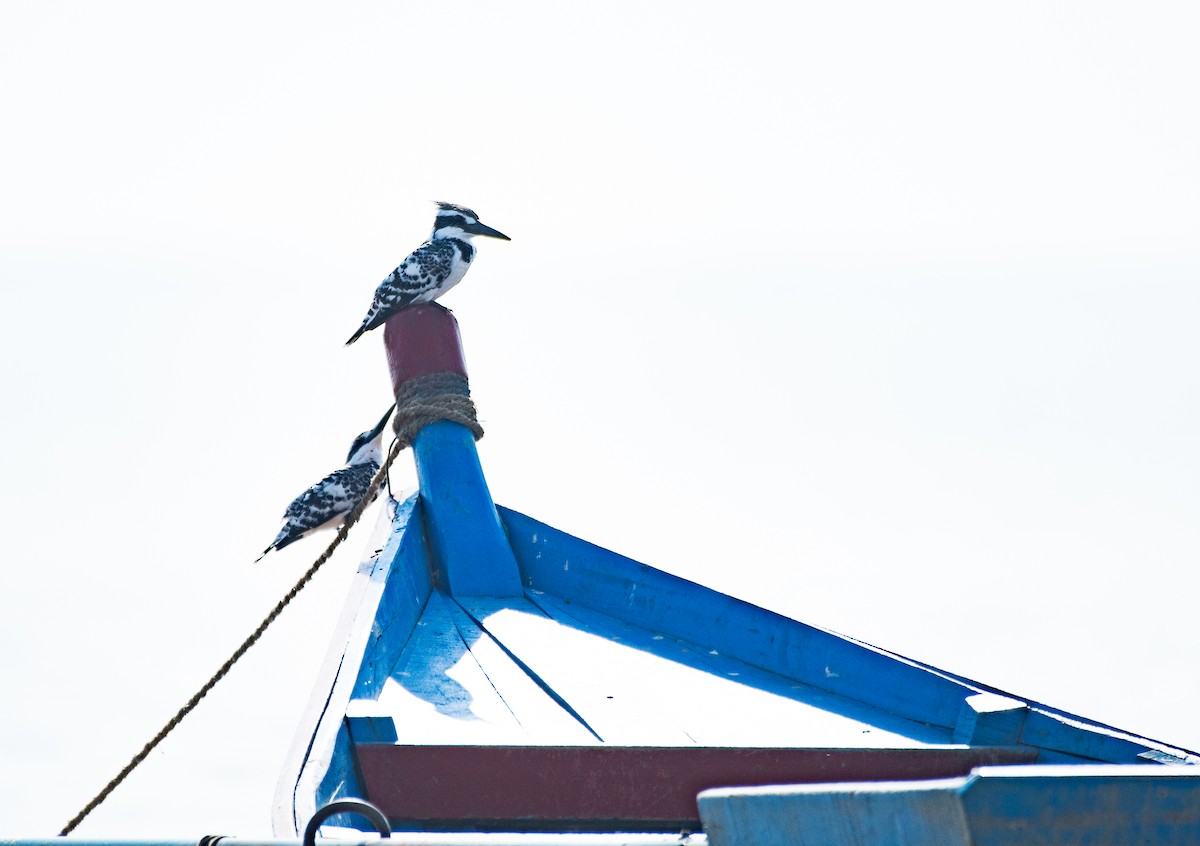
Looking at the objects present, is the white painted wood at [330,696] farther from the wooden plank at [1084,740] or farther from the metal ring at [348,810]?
the wooden plank at [1084,740]

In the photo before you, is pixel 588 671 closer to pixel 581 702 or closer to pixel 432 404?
pixel 581 702

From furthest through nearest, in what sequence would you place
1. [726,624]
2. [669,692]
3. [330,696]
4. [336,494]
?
[336,494] < [726,624] < [669,692] < [330,696]

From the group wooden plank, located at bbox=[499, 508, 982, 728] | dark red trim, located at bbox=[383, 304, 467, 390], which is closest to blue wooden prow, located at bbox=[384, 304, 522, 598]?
dark red trim, located at bbox=[383, 304, 467, 390]

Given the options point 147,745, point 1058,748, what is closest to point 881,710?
point 1058,748

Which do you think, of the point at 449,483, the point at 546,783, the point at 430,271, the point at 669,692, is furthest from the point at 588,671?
the point at 430,271

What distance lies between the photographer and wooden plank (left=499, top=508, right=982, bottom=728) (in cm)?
448

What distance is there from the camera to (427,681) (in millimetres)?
4586

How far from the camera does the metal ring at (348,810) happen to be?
6.13 ft

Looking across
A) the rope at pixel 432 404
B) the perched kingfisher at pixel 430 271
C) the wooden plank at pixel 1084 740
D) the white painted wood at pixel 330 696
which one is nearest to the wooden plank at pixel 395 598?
the white painted wood at pixel 330 696

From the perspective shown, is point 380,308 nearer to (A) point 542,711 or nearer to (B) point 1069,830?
(A) point 542,711

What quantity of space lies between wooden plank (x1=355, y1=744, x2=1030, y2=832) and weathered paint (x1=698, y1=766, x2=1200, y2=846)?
72.4 inches

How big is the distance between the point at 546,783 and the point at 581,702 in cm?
82

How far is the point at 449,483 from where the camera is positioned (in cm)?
601

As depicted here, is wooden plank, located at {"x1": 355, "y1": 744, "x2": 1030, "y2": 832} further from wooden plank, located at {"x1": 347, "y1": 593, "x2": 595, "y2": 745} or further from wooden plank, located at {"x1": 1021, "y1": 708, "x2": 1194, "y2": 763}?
wooden plank, located at {"x1": 1021, "y1": 708, "x2": 1194, "y2": 763}
